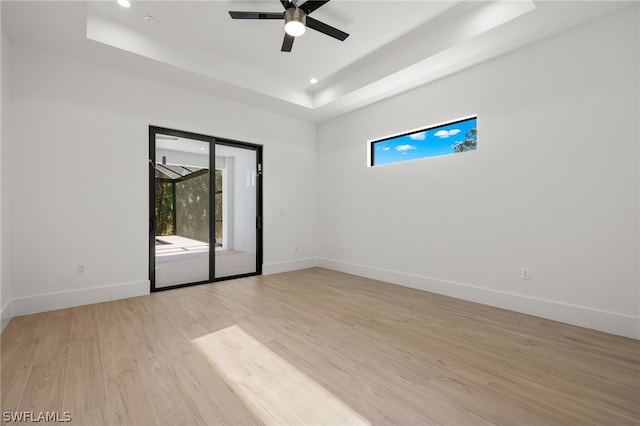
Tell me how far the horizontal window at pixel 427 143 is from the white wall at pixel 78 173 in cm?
290

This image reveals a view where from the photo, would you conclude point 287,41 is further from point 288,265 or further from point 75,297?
point 75,297

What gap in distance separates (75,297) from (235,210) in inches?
92.7

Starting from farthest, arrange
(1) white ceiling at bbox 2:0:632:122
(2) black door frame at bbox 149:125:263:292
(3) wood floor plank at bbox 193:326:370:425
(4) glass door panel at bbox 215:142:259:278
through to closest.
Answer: (4) glass door panel at bbox 215:142:259:278
(2) black door frame at bbox 149:125:263:292
(1) white ceiling at bbox 2:0:632:122
(3) wood floor plank at bbox 193:326:370:425

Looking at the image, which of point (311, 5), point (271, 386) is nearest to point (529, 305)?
point (271, 386)

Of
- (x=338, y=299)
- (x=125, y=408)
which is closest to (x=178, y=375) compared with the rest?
(x=125, y=408)

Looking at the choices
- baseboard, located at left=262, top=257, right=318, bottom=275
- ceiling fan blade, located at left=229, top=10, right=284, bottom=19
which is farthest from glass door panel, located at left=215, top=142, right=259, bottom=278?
ceiling fan blade, located at left=229, top=10, right=284, bottom=19

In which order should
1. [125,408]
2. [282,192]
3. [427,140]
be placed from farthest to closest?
[282,192], [427,140], [125,408]

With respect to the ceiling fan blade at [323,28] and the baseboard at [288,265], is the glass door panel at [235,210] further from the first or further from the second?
the ceiling fan blade at [323,28]

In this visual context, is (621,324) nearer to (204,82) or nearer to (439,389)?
(439,389)

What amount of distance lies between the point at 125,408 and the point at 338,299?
2.46 m

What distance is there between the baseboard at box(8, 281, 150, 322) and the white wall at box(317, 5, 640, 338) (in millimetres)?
3648

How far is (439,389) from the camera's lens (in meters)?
1.78

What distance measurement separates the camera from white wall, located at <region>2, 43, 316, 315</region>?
302 cm

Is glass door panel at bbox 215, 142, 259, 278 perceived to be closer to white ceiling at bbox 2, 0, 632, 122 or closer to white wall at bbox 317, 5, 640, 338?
white ceiling at bbox 2, 0, 632, 122
